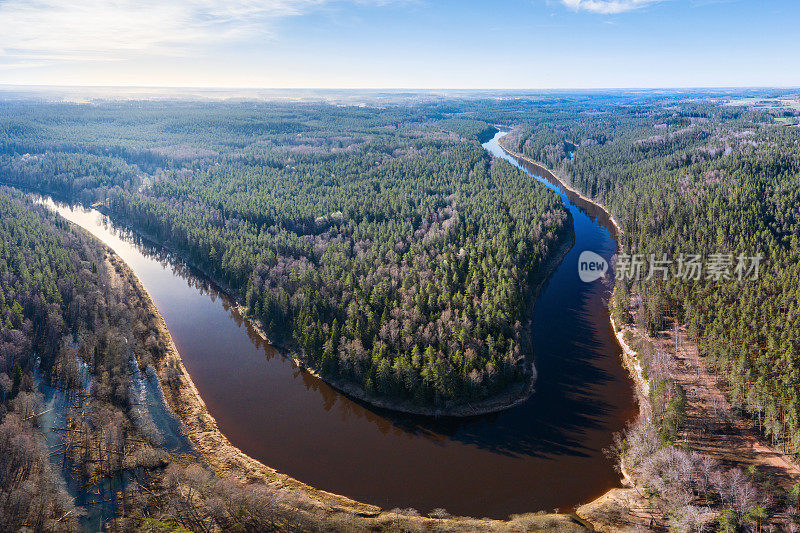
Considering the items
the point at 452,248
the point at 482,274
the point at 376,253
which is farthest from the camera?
the point at 452,248

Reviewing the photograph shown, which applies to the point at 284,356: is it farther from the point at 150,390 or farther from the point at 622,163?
the point at 622,163

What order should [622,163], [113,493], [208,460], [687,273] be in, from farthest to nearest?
[622,163]
[687,273]
[208,460]
[113,493]

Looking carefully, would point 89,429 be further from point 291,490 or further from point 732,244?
point 732,244

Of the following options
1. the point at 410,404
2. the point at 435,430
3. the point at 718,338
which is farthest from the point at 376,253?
the point at 718,338

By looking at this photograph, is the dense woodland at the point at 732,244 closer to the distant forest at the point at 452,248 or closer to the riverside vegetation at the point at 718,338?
the riverside vegetation at the point at 718,338

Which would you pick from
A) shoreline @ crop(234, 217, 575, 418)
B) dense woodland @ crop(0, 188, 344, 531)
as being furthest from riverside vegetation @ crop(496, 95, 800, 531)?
dense woodland @ crop(0, 188, 344, 531)

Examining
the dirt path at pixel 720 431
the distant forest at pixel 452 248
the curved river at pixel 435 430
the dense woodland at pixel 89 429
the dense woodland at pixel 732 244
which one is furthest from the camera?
the distant forest at pixel 452 248

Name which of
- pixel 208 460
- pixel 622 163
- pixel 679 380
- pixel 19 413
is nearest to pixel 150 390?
pixel 19 413

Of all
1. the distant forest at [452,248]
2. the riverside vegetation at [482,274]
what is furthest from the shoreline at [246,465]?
the distant forest at [452,248]
